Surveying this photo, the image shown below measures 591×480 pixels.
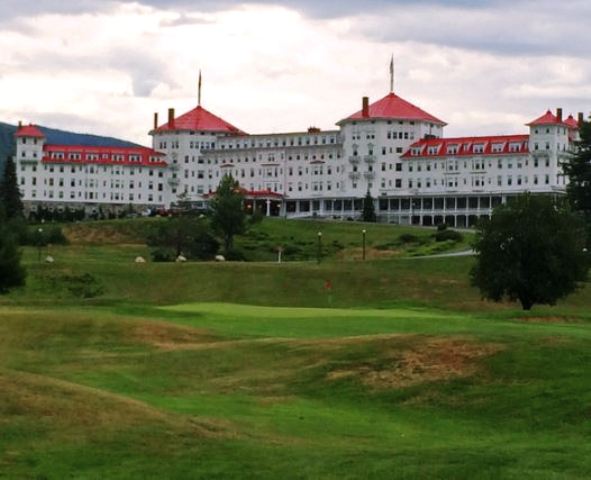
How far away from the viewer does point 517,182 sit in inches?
6919

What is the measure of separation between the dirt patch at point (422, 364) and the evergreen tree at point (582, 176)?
104079mm

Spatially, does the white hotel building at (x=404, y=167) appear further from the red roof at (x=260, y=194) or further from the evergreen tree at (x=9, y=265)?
the evergreen tree at (x=9, y=265)

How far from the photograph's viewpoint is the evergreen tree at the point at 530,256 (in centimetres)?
6775

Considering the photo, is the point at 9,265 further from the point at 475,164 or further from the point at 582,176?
the point at 475,164

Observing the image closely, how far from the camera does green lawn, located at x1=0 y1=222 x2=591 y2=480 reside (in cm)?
1952

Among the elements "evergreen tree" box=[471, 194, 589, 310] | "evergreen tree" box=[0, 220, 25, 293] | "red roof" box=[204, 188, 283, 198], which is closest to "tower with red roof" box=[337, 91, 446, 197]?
"red roof" box=[204, 188, 283, 198]

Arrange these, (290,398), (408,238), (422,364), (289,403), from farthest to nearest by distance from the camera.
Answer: (408,238)
(422,364)
(290,398)
(289,403)

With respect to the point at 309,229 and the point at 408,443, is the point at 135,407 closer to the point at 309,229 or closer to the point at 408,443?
the point at 408,443

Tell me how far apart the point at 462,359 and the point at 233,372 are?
662 cm

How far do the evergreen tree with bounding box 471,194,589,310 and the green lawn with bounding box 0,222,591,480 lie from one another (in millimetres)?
13974

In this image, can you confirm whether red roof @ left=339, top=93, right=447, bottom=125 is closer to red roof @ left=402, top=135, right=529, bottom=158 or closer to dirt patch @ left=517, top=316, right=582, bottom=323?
red roof @ left=402, top=135, right=529, bottom=158

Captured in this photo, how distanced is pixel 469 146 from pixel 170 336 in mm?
143138

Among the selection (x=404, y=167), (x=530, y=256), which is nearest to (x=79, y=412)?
(x=530, y=256)

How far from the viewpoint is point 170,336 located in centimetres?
4241
